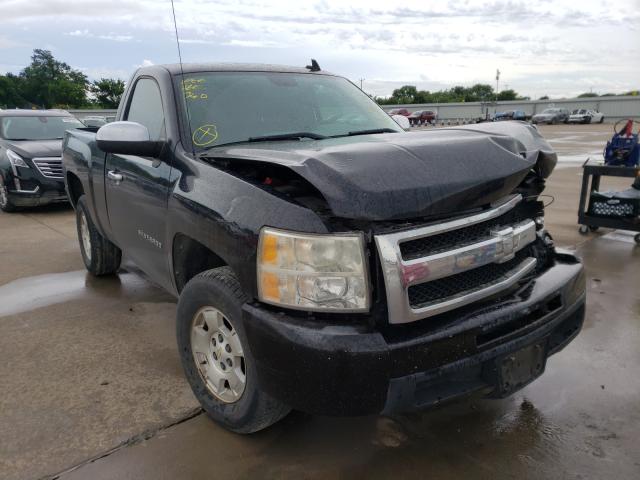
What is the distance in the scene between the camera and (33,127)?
9.51 metres

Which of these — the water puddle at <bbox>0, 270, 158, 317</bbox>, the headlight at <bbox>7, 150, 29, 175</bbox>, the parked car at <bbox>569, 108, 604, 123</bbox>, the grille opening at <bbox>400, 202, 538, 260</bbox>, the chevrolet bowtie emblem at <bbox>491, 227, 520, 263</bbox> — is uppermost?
the grille opening at <bbox>400, 202, 538, 260</bbox>

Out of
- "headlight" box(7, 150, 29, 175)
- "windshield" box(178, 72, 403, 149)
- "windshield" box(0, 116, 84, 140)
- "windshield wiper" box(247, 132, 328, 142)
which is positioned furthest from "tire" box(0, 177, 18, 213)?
"windshield wiper" box(247, 132, 328, 142)

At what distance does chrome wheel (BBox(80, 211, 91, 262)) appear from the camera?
16.8ft

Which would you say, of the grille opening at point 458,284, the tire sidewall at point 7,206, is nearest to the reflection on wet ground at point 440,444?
the grille opening at point 458,284

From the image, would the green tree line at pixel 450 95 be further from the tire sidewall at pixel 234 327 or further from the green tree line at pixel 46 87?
the tire sidewall at pixel 234 327

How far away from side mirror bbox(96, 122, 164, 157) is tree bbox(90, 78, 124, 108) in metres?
38.3

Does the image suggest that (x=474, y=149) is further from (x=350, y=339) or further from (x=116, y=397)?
(x=116, y=397)

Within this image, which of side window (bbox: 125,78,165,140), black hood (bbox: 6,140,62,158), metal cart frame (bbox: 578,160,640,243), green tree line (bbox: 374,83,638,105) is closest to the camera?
side window (bbox: 125,78,165,140)

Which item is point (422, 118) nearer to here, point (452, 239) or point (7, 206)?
point (7, 206)

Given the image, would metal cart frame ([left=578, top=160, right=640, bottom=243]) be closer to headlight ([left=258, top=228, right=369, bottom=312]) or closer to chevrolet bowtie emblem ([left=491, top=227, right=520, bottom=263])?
chevrolet bowtie emblem ([left=491, top=227, right=520, bottom=263])

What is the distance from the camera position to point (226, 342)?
2514mm

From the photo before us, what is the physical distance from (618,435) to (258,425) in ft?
5.88

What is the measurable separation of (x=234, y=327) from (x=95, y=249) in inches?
128

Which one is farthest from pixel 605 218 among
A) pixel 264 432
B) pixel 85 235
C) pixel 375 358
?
pixel 85 235
